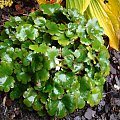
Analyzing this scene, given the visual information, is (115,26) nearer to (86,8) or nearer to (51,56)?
(86,8)

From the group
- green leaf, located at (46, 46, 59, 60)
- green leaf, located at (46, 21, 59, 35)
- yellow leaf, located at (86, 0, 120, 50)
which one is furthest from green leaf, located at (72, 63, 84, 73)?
yellow leaf, located at (86, 0, 120, 50)

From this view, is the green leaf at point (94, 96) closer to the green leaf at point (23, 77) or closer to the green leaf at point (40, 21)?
the green leaf at point (23, 77)

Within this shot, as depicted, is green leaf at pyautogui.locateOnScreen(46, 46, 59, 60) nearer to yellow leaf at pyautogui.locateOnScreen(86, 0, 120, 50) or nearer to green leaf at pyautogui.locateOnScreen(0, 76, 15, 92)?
green leaf at pyautogui.locateOnScreen(0, 76, 15, 92)

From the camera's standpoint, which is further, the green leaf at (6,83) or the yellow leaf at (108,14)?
the yellow leaf at (108,14)

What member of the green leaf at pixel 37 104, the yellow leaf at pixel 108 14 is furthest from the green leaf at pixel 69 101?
the yellow leaf at pixel 108 14

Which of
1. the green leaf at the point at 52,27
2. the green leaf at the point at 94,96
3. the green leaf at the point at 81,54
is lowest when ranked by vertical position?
the green leaf at the point at 94,96

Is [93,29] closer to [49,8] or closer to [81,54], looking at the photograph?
[81,54]

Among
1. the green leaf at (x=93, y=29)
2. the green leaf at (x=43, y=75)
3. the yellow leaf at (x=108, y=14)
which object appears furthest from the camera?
the yellow leaf at (x=108, y=14)

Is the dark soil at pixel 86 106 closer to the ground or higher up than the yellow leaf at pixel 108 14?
closer to the ground
